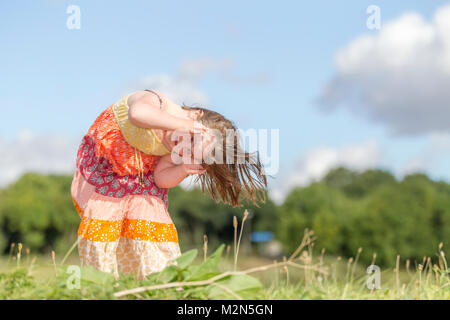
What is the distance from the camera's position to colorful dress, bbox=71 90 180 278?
3.14 metres

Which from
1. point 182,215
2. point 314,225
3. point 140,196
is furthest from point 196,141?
point 182,215

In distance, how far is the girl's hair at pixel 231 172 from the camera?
122 inches

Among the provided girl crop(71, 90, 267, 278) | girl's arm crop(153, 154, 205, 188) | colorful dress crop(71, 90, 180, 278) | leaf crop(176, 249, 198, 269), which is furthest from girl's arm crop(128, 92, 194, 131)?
leaf crop(176, 249, 198, 269)

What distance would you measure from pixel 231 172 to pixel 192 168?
27 cm

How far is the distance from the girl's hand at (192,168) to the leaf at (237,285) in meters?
1.33

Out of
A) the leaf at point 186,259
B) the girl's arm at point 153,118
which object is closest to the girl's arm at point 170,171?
the girl's arm at point 153,118

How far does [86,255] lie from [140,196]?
0.54m

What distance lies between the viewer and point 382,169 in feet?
155

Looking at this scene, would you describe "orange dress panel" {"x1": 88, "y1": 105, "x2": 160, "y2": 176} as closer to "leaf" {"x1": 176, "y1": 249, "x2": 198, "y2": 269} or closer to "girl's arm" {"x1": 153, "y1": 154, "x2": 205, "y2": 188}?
"girl's arm" {"x1": 153, "y1": 154, "x2": 205, "y2": 188}

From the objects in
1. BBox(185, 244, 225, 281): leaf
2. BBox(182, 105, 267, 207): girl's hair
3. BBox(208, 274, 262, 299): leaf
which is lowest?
BBox(208, 274, 262, 299): leaf

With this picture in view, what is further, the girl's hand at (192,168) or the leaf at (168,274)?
the girl's hand at (192,168)

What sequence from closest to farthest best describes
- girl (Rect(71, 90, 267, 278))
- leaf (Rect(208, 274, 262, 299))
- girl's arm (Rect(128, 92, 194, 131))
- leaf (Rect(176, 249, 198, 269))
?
1. leaf (Rect(208, 274, 262, 299))
2. leaf (Rect(176, 249, 198, 269))
3. girl's arm (Rect(128, 92, 194, 131))
4. girl (Rect(71, 90, 267, 278))

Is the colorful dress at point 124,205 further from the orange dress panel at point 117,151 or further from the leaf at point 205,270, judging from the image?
the leaf at point 205,270
